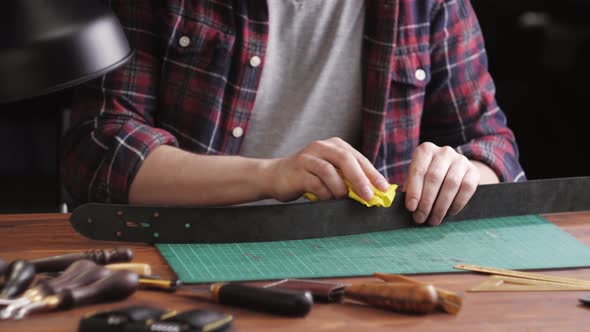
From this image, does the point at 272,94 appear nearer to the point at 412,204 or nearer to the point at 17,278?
the point at 412,204

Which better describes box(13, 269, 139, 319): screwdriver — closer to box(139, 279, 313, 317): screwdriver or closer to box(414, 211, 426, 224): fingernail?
box(139, 279, 313, 317): screwdriver

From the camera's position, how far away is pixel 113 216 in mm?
1093

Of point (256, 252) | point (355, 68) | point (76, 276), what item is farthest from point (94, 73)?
point (355, 68)

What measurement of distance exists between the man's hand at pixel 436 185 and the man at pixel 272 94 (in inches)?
8.0

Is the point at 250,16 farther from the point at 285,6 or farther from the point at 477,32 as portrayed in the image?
the point at 477,32

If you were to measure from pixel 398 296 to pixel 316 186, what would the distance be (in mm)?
343

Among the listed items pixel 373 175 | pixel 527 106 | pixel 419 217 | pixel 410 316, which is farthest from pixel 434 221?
pixel 527 106

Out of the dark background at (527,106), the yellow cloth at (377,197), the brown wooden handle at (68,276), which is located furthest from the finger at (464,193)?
the dark background at (527,106)

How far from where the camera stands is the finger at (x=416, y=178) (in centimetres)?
121

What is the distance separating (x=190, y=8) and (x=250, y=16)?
109mm

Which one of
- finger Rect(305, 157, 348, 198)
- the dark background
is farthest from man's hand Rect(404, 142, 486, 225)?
the dark background

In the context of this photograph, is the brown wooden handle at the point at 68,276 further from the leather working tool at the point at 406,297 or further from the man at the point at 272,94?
the man at the point at 272,94

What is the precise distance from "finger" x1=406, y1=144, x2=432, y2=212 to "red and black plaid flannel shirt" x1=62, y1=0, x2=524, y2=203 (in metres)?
0.30

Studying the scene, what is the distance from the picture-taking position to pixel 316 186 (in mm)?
1188
